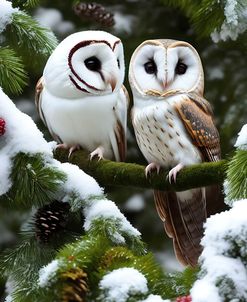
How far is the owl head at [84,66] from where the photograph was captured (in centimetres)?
255

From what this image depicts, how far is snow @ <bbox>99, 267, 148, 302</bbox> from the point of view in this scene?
1.39 meters

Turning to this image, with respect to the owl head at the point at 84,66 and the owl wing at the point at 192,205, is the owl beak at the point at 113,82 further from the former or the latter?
the owl wing at the point at 192,205

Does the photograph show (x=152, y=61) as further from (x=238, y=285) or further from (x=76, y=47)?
(x=238, y=285)

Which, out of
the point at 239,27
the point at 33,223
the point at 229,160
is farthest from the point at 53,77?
the point at 229,160

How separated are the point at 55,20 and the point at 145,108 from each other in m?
1.75

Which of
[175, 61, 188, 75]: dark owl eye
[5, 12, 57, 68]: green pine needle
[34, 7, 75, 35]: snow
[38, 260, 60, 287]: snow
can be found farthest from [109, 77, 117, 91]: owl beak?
[34, 7, 75, 35]: snow

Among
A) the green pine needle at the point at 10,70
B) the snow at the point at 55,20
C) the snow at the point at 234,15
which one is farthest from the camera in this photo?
the snow at the point at 55,20

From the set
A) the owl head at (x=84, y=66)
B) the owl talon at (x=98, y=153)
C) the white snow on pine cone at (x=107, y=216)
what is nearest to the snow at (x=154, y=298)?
the white snow on pine cone at (x=107, y=216)

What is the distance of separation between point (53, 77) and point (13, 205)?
788mm

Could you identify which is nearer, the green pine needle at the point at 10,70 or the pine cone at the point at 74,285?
the pine cone at the point at 74,285

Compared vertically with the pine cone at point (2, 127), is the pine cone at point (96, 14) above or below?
below

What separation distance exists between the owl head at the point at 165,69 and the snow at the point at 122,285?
1111 millimetres

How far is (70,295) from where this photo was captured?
4.57 feet

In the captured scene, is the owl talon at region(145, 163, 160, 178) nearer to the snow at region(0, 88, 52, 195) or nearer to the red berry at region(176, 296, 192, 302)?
the snow at region(0, 88, 52, 195)
